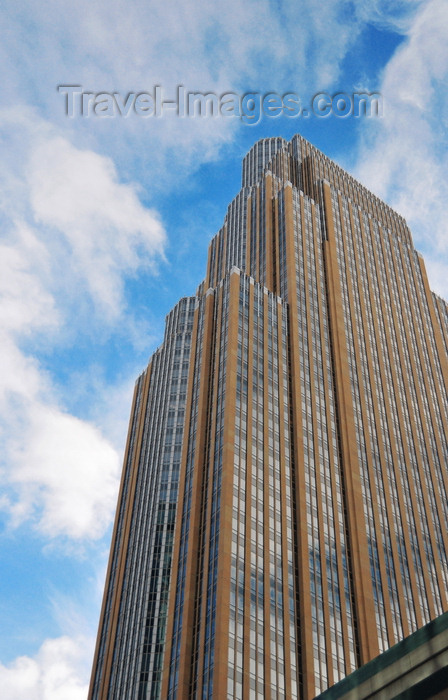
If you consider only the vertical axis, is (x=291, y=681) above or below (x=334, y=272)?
below

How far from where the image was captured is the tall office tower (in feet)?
262

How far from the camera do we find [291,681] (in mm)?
75688

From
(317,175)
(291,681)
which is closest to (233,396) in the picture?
(291,681)

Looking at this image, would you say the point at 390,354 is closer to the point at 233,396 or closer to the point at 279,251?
the point at 279,251

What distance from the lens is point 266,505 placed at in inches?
3506

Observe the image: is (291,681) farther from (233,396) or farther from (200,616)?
(233,396)

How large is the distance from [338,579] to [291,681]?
16.9m

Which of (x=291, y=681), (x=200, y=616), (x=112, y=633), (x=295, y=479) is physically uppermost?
(x=295, y=479)

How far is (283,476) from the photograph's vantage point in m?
94.6

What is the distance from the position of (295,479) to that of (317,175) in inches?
3389

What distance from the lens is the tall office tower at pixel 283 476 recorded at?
8000 cm

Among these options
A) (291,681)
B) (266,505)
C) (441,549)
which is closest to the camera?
(291,681)

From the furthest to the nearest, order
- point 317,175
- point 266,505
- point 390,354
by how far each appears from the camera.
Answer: point 317,175 → point 390,354 → point 266,505

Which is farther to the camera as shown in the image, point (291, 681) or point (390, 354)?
point (390, 354)
